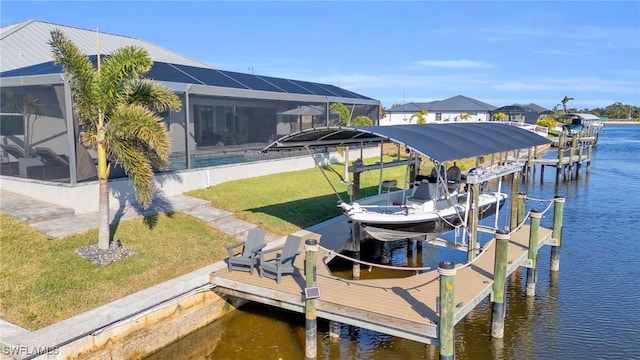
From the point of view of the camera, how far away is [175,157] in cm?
1817

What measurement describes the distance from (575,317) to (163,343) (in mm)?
9974

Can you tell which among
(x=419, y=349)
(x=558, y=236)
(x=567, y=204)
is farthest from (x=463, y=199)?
(x=567, y=204)

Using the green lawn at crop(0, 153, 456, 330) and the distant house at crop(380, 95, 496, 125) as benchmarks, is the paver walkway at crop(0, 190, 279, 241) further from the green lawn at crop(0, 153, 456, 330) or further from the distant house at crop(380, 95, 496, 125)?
the distant house at crop(380, 95, 496, 125)

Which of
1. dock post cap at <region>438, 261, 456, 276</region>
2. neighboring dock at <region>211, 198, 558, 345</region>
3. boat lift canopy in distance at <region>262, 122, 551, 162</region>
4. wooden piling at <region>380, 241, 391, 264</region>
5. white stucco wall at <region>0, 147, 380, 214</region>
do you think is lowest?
wooden piling at <region>380, 241, 391, 264</region>

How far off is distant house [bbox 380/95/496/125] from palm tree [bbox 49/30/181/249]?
68594 mm

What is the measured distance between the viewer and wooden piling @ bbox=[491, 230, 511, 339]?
10211 millimetres

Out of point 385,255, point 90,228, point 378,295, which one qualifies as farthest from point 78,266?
point 385,255

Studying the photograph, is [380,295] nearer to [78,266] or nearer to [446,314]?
[446,314]

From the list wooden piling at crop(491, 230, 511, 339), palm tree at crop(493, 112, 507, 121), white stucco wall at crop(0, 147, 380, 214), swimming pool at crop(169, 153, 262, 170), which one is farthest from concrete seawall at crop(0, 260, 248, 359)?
palm tree at crop(493, 112, 507, 121)

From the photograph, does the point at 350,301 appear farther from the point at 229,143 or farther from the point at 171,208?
the point at 229,143

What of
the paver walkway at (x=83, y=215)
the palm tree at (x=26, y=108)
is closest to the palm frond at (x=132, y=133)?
the paver walkway at (x=83, y=215)

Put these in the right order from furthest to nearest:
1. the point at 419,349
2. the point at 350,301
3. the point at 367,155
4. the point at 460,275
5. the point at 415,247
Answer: the point at 367,155
the point at 415,247
the point at 460,275
the point at 419,349
the point at 350,301

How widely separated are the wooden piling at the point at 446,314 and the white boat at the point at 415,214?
378 centimetres

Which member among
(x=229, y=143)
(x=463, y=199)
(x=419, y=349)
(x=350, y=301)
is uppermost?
(x=229, y=143)
